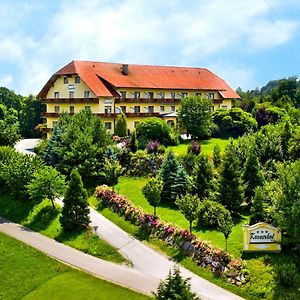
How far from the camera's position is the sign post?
2938cm

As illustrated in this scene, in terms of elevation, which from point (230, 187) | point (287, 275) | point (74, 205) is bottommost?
point (287, 275)

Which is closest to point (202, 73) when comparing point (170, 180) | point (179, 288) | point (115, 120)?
point (115, 120)

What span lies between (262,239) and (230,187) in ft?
20.1

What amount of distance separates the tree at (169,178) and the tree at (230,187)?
456cm

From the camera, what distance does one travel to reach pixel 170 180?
127 feet

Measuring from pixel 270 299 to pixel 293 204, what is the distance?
17.5 feet

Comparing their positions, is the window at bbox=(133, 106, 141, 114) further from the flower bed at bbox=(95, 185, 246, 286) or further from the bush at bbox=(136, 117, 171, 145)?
the flower bed at bbox=(95, 185, 246, 286)

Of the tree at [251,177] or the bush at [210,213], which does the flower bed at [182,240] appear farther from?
the tree at [251,177]

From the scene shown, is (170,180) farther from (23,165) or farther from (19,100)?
(19,100)

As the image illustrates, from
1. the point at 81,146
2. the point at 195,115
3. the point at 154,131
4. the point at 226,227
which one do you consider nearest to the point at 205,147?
the point at 195,115

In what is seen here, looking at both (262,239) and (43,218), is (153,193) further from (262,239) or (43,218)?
(43,218)

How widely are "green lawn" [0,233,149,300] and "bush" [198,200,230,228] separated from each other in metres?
8.76

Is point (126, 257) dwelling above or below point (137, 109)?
below

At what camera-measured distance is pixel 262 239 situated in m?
29.4
